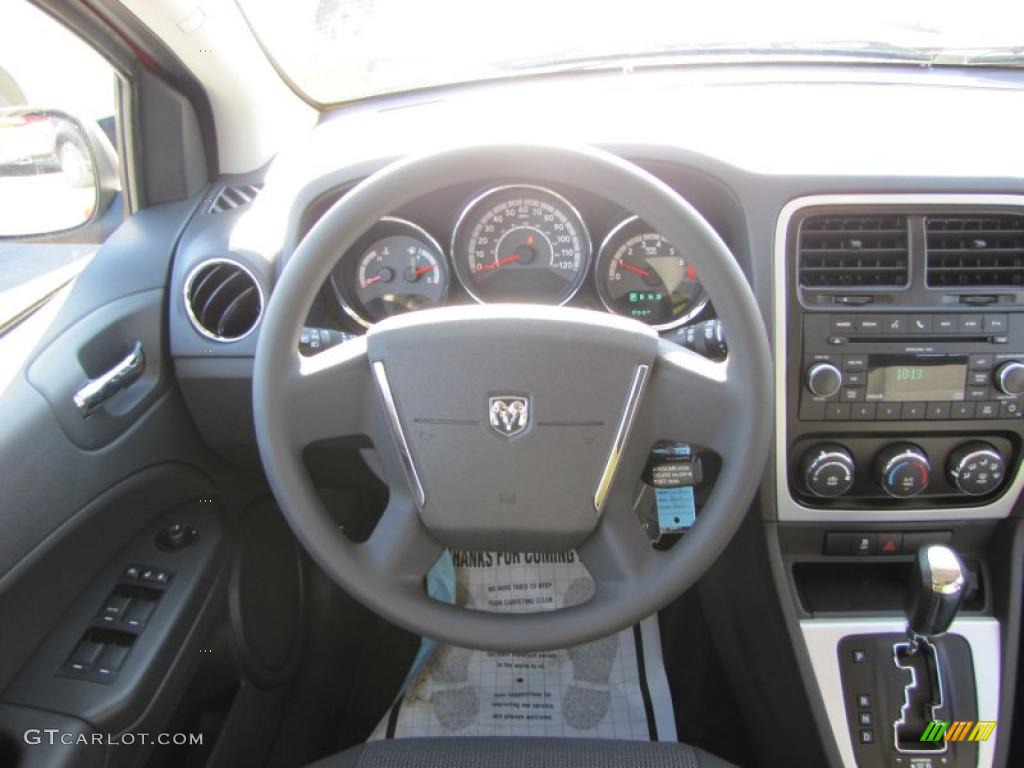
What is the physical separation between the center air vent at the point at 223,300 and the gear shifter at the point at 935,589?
1.20 m

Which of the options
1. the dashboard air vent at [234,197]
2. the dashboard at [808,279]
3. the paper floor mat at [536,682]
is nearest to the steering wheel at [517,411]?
the dashboard at [808,279]

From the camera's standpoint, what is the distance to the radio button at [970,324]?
4.54 ft

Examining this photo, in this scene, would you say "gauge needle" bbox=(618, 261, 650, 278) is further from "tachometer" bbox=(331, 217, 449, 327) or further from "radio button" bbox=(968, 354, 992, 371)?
"radio button" bbox=(968, 354, 992, 371)

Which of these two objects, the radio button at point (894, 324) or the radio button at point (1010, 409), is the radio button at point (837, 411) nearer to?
the radio button at point (894, 324)

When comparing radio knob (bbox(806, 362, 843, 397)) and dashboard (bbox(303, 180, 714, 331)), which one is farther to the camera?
dashboard (bbox(303, 180, 714, 331))

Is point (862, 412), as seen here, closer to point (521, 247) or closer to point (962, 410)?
point (962, 410)

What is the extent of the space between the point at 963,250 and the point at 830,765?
0.92 m

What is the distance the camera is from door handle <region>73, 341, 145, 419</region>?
1378 mm

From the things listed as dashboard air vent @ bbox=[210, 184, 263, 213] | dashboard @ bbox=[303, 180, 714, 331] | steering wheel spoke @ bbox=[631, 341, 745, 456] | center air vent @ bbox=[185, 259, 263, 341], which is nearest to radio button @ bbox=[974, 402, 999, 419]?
dashboard @ bbox=[303, 180, 714, 331]

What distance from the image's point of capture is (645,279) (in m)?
Result: 1.51

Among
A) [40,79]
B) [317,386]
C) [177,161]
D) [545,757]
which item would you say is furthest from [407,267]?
[545,757]

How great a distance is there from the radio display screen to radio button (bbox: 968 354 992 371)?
0.01 metres
